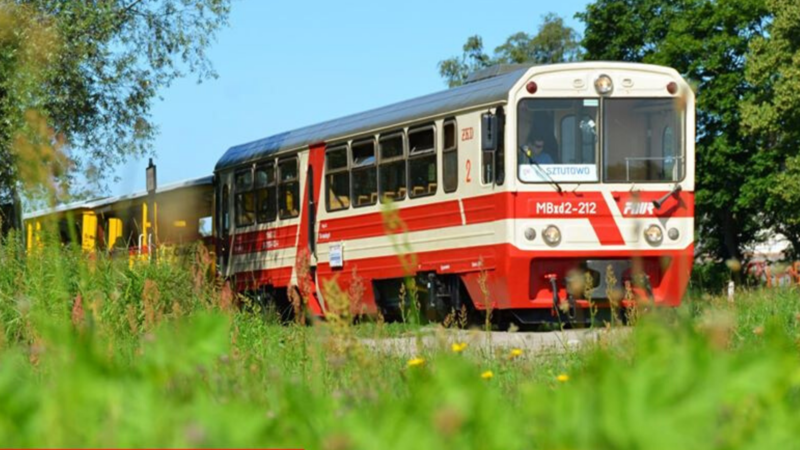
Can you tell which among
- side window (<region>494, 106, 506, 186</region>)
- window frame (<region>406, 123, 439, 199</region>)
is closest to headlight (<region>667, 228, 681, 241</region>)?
side window (<region>494, 106, 506, 186</region>)

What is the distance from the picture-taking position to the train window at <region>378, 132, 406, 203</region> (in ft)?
64.8

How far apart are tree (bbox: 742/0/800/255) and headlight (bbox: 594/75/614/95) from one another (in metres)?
29.3

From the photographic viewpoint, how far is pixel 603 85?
1833 cm

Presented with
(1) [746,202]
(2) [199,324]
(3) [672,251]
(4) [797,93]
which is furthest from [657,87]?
(1) [746,202]

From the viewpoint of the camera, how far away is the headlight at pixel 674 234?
60.3ft

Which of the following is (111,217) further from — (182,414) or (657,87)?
(182,414)

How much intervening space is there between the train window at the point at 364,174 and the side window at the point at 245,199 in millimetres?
3978

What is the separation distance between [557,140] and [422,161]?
2002mm

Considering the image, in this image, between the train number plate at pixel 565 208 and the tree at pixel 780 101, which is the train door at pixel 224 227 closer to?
the train number plate at pixel 565 208

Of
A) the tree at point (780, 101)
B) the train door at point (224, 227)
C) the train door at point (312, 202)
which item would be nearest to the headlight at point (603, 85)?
the train door at point (312, 202)

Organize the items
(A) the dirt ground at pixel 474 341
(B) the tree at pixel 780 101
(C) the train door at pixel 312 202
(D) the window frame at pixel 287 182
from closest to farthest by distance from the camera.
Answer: (A) the dirt ground at pixel 474 341 < (C) the train door at pixel 312 202 < (D) the window frame at pixel 287 182 < (B) the tree at pixel 780 101

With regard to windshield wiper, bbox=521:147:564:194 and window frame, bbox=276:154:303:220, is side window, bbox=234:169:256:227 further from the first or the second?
windshield wiper, bbox=521:147:564:194

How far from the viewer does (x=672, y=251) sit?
60.3 ft

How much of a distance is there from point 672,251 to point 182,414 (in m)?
16.4
